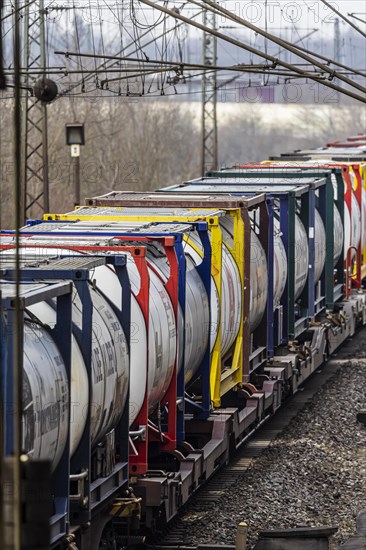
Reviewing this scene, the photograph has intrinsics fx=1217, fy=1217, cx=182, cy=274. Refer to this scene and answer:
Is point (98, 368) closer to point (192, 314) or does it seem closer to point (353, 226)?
point (192, 314)

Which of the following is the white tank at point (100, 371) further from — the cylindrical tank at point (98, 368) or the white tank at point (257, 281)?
the white tank at point (257, 281)

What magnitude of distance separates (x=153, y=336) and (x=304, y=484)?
4.49m

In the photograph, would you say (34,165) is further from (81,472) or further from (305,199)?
(81,472)

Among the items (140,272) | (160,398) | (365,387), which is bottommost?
(365,387)

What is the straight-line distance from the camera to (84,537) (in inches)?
357

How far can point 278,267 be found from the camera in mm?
17172

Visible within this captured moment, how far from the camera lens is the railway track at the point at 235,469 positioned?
1166cm

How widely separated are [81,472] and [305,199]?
11.4m

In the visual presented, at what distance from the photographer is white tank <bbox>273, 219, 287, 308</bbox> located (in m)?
17.0

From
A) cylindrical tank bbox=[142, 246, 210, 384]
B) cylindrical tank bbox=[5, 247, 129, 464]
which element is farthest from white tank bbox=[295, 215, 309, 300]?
cylindrical tank bbox=[5, 247, 129, 464]

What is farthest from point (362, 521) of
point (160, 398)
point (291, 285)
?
point (291, 285)

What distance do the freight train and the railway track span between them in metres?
0.26

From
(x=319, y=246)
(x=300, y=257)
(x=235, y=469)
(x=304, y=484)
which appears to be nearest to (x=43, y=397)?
(x=304, y=484)

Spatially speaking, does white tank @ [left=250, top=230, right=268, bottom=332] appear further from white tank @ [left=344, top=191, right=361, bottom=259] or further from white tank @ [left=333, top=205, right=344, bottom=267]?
white tank @ [left=344, top=191, right=361, bottom=259]
